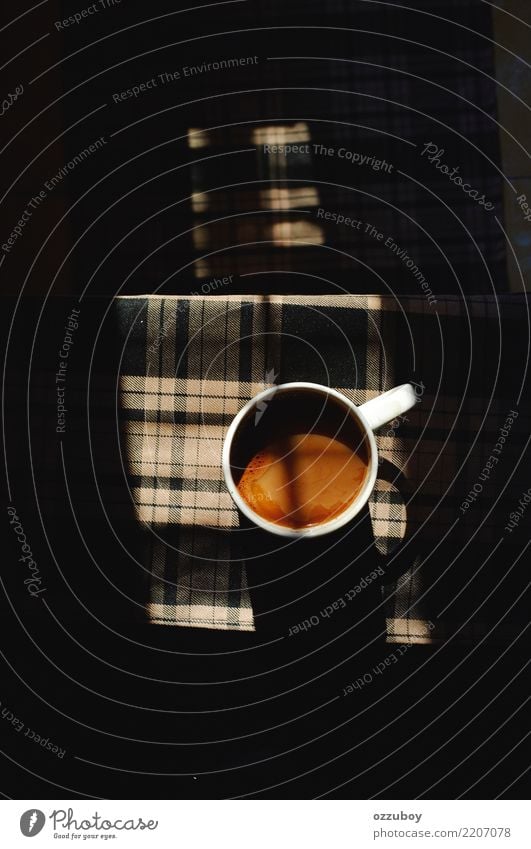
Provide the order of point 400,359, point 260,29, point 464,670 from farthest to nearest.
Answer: point 260,29 < point 464,670 < point 400,359

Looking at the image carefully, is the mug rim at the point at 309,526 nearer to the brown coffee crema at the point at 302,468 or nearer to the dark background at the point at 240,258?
the brown coffee crema at the point at 302,468

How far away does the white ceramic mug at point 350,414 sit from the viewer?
1.94 feet

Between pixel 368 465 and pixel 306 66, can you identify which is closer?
pixel 368 465

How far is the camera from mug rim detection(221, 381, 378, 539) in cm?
58

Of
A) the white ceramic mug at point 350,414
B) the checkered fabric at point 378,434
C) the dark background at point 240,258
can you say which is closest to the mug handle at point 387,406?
the white ceramic mug at point 350,414

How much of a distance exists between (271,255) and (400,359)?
1.15 feet

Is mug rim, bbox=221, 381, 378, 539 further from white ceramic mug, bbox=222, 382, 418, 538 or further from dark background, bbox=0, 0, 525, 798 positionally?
dark background, bbox=0, 0, 525, 798

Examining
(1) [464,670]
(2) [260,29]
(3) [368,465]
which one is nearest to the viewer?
(3) [368,465]

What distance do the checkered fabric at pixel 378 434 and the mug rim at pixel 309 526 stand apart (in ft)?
0.36

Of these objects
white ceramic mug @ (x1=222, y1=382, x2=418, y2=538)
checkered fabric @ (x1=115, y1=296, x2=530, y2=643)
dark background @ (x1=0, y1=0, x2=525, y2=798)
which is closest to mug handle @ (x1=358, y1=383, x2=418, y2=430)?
white ceramic mug @ (x1=222, y1=382, x2=418, y2=538)

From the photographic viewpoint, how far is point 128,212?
0.98 m

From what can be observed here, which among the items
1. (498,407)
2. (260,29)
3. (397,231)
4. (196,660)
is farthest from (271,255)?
(196,660)
